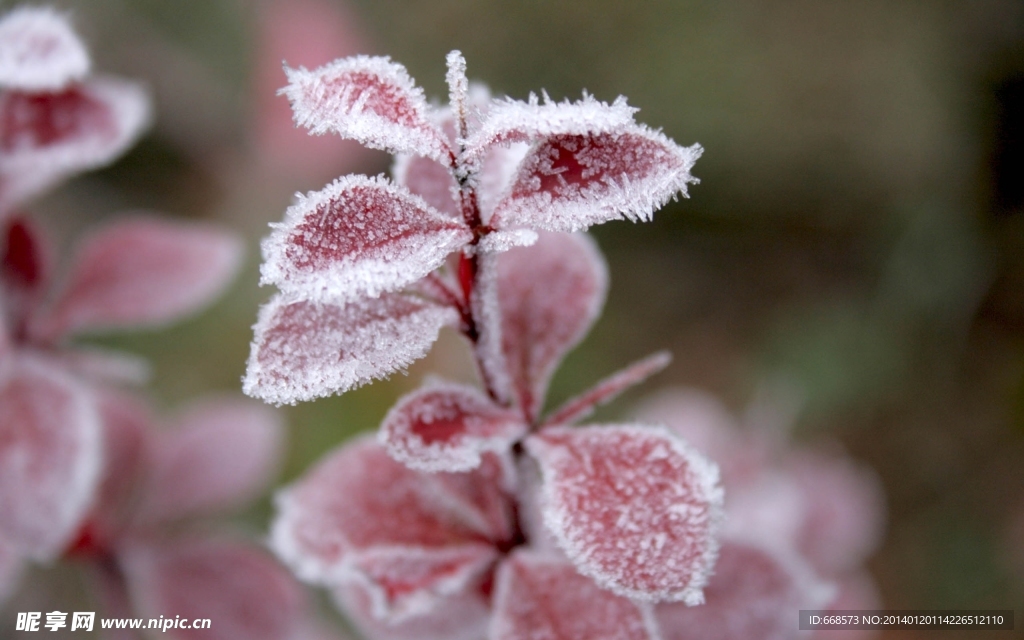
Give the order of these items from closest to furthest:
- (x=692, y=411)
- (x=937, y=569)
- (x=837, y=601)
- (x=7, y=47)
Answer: (x=7, y=47) < (x=837, y=601) < (x=692, y=411) < (x=937, y=569)

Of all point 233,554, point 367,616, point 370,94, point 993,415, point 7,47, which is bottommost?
point 367,616

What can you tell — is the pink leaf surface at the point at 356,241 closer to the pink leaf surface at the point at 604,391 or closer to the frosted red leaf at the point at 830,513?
the pink leaf surface at the point at 604,391

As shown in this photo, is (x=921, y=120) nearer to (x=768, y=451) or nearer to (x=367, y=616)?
(x=768, y=451)

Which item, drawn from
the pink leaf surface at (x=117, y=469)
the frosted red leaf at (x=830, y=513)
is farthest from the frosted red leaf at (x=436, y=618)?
the frosted red leaf at (x=830, y=513)

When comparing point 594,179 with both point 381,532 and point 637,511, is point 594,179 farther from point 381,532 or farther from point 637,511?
point 381,532

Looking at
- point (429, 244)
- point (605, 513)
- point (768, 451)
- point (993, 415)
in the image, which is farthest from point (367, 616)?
point (993, 415)

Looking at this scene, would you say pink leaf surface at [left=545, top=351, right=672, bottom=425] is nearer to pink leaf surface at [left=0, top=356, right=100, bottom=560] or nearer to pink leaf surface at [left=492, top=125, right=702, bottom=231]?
pink leaf surface at [left=492, top=125, right=702, bottom=231]

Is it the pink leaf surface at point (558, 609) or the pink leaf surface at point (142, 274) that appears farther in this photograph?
the pink leaf surface at point (142, 274)
